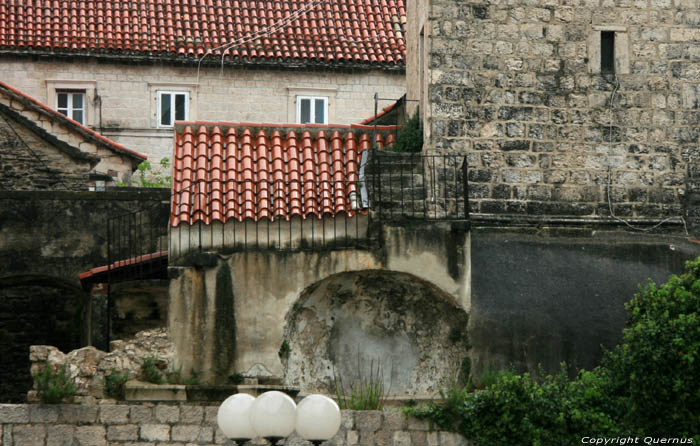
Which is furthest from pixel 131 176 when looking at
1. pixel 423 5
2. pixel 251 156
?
pixel 423 5

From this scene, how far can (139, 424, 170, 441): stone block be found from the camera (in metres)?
15.0

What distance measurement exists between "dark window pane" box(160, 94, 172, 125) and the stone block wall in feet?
48.3

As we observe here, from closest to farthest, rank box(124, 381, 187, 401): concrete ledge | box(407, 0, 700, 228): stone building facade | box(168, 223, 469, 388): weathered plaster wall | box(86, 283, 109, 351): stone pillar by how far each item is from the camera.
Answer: box(124, 381, 187, 401): concrete ledge → box(168, 223, 469, 388): weathered plaster wall → box(407, 0, 700, 228): stone building facade → box(86, 283, 109, 351): stone pillar

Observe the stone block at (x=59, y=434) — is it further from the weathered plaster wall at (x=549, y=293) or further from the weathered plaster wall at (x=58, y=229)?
the weathered plaster wall at (x=58, y=229)

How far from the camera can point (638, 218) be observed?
17.0 m

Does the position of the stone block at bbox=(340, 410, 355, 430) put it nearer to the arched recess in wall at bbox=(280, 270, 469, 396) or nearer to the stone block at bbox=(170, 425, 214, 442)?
the arched recess in wall at bbox=(280, 270, 469, 396)

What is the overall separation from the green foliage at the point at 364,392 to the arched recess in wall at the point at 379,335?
0.18 ft

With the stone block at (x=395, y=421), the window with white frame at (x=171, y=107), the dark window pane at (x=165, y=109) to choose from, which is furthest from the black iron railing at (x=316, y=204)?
the dark window pane at (x=165, y=109)

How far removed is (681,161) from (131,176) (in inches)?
486

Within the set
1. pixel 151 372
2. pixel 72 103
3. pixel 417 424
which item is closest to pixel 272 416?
pixel 417 424

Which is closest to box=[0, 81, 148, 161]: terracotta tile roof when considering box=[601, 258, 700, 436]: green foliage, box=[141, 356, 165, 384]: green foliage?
box=[141, 356, 165, 384]: green foliage

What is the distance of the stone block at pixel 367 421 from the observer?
15.1 meters

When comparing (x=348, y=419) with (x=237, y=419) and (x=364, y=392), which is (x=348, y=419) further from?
(x=237, y=419)

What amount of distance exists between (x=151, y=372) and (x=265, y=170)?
3498 millimetres
